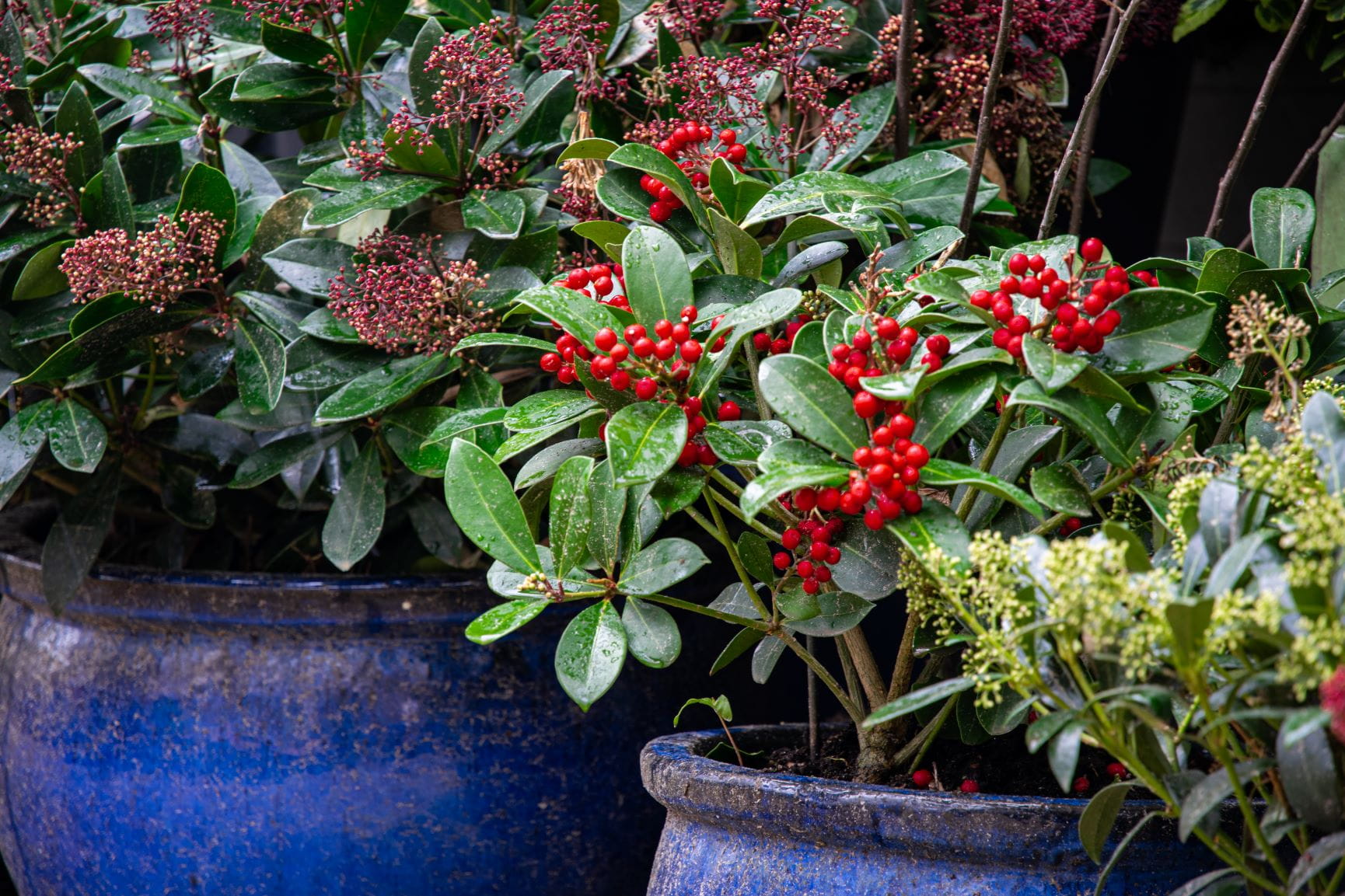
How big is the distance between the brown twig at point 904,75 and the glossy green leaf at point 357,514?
0.57 meters

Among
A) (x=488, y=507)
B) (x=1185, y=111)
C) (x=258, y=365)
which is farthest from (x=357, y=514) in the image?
(x=1185, y=111)

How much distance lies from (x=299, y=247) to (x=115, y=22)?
397mm

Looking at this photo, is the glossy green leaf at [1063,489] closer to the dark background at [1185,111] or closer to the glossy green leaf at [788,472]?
the glossy green leaf at [788,472]

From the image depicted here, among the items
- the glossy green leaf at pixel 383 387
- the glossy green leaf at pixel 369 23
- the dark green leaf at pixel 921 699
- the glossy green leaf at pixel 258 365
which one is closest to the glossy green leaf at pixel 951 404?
the dark green leaf at pixel 921 699

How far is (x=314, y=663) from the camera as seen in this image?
1167 mm

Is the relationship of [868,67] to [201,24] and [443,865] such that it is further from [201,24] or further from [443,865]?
[443,865]

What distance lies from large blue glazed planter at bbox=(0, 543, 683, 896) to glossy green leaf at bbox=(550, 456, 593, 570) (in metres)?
0.40

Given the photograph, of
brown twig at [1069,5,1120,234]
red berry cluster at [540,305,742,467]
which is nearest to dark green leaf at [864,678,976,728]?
red berry cluster at [540,305,742,467]

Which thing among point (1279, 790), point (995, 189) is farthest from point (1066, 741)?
point (995, 189)

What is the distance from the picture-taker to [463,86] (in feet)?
3.34

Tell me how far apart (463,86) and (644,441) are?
1.62ft

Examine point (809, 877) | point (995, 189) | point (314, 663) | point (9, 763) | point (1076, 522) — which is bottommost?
point (9, 763)

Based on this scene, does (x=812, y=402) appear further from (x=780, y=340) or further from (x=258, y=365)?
(x=258, y=365)

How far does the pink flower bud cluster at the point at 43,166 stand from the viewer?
108 cm
